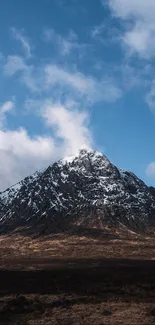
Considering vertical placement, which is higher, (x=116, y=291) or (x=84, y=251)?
(x=84, y=251)

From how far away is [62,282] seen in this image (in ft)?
175

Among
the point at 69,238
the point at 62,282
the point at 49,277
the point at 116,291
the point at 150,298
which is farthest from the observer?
the point at 69,238

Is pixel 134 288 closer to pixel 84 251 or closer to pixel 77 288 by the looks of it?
pixel 77 288

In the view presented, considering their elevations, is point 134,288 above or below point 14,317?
above

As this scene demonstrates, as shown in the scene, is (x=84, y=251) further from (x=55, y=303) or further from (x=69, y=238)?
(x=55, y=303)

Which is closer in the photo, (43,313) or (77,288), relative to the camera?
(43,313)

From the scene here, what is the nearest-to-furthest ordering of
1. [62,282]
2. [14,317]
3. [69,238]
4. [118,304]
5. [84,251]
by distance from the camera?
[14,317], [118,304], [62,282], [84,251], [69,238]

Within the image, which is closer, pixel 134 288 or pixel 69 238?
pixel 134 288

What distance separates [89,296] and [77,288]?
230 inches

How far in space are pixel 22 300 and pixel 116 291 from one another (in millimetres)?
12347

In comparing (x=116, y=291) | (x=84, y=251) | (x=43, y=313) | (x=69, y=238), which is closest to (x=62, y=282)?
(x=116, y=291)

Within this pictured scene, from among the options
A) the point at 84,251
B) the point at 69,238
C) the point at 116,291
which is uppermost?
the point at 69,238

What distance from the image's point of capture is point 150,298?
40.9 metres

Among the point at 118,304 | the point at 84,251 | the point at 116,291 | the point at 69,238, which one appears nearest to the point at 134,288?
the point at 116,291
